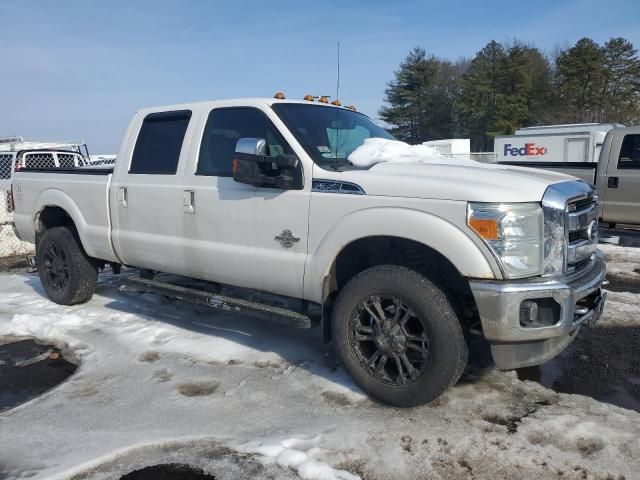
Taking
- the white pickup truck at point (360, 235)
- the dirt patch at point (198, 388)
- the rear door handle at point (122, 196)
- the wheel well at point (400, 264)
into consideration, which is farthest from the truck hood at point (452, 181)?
the rear door handle at point (122, 196)

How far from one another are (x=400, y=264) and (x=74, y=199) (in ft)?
12.1

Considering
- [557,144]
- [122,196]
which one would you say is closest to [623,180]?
[122,196]

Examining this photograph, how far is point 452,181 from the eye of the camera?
340 centimetres

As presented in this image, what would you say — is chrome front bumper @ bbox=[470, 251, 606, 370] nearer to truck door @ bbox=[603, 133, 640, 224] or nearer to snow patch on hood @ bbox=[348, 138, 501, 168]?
snow patch on hood @ bbox=[348, 138, 501, 168]

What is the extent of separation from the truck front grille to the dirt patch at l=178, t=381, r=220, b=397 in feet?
8.22

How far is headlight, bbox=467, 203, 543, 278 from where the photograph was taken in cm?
319

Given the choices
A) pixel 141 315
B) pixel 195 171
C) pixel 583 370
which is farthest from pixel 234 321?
pixel 583 370

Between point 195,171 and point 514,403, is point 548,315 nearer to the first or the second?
point 514,403

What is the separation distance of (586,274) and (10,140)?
15465mm

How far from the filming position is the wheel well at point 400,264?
361 centimetres

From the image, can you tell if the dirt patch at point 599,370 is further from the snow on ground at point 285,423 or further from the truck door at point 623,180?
the truck door at point 623,180

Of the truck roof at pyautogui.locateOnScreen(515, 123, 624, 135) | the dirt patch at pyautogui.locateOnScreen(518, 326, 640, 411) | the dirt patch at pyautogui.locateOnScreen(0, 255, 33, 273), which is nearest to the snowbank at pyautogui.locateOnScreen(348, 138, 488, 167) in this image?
the dirt patch at pyautogui.locateOnScreen(518, 326, 640, 411)

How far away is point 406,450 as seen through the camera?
10.2ft

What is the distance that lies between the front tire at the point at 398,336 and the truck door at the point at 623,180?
24.2ft
